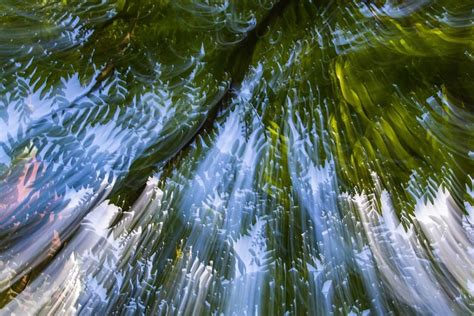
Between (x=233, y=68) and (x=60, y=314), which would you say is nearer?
(x=60, y=314)

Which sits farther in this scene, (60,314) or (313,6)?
(313,6)

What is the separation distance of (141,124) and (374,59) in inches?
16.2

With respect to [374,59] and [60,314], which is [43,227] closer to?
[60,314]

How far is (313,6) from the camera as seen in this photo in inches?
33.8

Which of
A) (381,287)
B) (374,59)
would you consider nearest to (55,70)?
(374,59)

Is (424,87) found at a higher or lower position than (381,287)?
higher

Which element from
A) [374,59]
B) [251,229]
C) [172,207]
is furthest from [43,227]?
[374,59]

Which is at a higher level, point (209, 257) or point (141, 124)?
point (141, 124)

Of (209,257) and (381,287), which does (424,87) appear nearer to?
(381,287)

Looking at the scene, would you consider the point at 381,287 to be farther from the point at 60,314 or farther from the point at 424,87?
the point at 60,314

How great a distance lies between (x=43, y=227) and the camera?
761 millimetres

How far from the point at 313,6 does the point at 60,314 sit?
2.27ft

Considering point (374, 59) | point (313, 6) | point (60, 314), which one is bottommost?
point (60, 314)

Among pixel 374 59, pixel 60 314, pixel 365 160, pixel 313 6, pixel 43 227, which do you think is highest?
pixel 313 6
